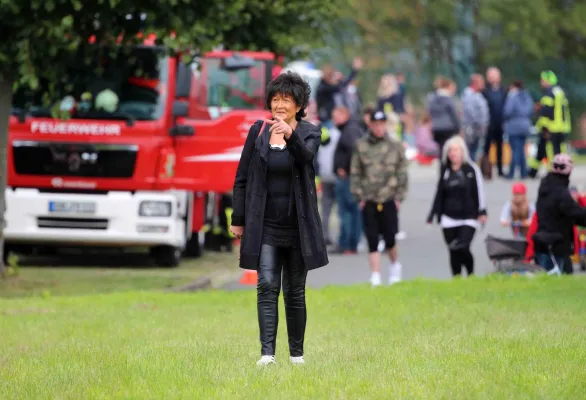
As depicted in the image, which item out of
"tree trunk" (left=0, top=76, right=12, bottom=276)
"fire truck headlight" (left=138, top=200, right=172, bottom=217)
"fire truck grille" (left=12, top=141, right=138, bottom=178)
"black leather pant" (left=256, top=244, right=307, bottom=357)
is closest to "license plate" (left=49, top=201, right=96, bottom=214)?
"fire truck grille" (left=12, top=141, right=138, bottom=178)

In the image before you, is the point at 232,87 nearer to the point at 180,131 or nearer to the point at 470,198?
the point at 180,131

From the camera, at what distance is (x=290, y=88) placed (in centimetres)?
861

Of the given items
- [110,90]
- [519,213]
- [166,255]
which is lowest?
[166,255]

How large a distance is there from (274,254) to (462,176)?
7.17m

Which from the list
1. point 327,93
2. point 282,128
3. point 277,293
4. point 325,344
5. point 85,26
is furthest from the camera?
point 327,93

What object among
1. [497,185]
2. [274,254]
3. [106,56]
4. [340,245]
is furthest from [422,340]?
[497,185]

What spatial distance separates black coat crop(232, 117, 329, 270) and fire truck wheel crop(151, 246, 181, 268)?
422 inches

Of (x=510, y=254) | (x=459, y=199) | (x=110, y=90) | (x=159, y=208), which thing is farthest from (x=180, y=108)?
(x=510, y=254)

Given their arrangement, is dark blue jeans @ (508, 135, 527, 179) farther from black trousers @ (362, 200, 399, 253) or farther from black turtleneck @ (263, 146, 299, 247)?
black turtleneck @ (263, 146, 299, 247)

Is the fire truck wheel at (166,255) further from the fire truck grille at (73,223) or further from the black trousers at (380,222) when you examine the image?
the black trousers at (380,222)

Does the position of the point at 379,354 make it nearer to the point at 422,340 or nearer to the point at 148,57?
the point at 422,340

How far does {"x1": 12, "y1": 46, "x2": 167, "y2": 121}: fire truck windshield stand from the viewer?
59.0 ft

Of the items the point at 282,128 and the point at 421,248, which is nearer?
the point at 282,128

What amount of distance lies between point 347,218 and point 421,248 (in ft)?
4.40
